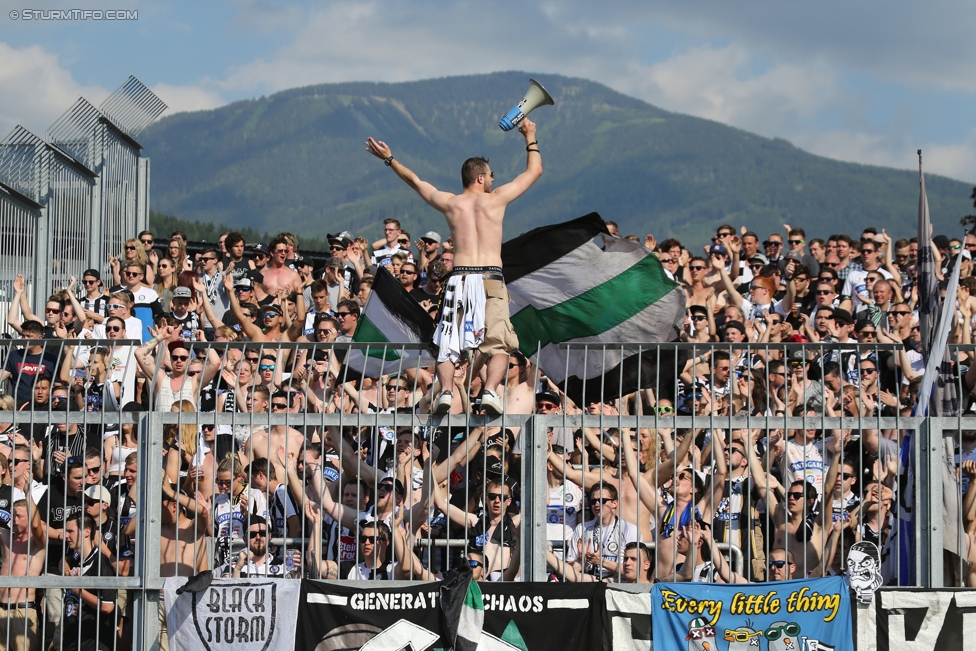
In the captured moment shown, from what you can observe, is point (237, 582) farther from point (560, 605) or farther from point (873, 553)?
point (873, 553)

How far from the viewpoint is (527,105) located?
9.23m

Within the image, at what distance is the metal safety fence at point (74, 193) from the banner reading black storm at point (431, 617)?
842 cm

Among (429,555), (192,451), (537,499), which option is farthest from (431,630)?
(192,451)

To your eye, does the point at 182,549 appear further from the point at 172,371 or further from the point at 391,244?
the point at 391,244

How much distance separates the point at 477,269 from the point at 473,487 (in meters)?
1.59

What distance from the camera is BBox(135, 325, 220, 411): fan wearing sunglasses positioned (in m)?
8.65

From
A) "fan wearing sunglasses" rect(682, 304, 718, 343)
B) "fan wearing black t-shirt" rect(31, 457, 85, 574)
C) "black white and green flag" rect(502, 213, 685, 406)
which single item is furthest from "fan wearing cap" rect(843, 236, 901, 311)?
"fan wearing black t-shirt" rect(31, 457, 85, 574)

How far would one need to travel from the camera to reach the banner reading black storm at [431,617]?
8398 mm

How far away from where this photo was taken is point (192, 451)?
29.7ft

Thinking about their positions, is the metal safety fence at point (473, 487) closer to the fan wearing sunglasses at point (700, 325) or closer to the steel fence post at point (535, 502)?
the steel fence post at point (535, 502)

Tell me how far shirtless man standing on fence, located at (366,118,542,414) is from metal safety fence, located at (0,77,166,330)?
24.9 feet

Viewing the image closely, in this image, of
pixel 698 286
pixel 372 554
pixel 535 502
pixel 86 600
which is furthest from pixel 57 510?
pixel 698 286

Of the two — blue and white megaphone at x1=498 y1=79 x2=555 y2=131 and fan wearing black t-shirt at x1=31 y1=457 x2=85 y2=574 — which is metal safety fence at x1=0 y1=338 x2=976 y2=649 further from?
blue and white megaphone at x1=498 y1=79 x2=555 y2=131

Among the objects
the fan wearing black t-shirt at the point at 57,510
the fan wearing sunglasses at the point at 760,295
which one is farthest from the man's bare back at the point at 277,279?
the fan wearing black t-shirt at the point at 57,510
